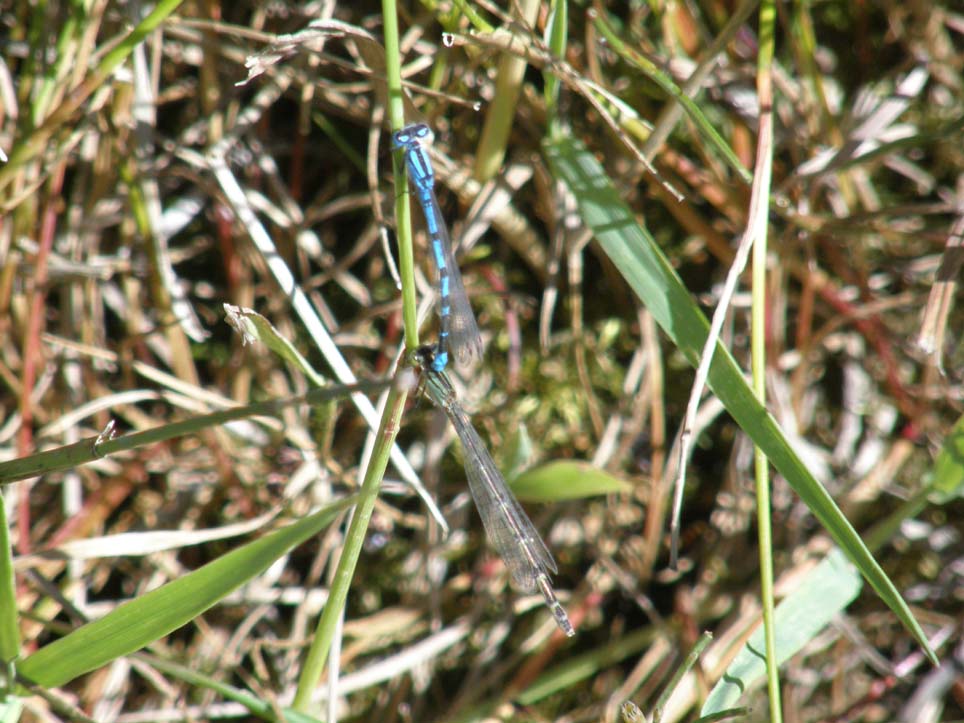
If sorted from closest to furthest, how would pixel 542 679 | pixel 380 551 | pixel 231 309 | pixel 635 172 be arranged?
pixel 231 309
pixel 635 172
pixel 542 679
pixel 380 551

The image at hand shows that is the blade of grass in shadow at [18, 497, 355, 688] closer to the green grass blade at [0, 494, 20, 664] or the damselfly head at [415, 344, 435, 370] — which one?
the green grass blade at [0, 494, 20, 664]

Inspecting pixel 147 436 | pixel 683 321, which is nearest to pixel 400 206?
pixel 147 436

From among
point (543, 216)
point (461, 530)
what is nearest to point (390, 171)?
point (543, 216)

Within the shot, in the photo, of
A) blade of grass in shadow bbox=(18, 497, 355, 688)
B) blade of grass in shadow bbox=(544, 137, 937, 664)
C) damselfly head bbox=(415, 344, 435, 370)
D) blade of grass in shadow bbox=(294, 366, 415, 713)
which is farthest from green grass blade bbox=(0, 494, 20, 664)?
blade of grass in shadow bbox=(544, 137, 937, 664)

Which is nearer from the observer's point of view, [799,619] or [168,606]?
[168,606]

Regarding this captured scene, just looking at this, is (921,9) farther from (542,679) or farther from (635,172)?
(542,679)

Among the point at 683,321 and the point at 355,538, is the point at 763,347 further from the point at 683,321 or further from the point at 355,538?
the point at 355,538

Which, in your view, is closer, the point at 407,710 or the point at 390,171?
the point at 390,171
